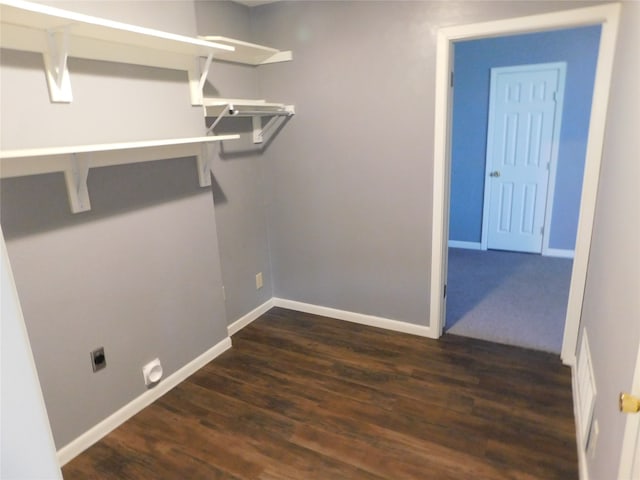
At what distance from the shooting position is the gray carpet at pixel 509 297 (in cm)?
312

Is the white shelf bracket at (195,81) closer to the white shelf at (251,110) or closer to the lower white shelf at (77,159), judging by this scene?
the white shelf at (251,110)

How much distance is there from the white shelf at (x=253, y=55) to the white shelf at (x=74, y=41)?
461 mm

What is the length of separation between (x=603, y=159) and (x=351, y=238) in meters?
1.63

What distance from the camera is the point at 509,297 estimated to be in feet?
12.2

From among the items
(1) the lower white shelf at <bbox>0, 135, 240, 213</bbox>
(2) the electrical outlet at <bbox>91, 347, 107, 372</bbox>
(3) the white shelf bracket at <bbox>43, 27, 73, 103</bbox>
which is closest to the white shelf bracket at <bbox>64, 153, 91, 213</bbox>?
(1) the lower white shelf at <bbox>0, 135, 240, 213</bbox>

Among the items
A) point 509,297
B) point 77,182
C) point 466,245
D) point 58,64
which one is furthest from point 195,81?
point 466,245

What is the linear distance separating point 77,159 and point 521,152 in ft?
14.5

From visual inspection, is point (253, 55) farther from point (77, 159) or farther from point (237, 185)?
point (77, 159)

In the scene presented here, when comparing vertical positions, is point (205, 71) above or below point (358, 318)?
above

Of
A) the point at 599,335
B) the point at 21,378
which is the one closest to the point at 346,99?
the point at 599,335

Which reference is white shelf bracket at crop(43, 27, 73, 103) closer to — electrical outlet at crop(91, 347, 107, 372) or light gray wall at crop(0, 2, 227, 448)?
light gray wall at crop(0, 2, 227, 448)

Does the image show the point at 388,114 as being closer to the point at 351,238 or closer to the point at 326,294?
the point at 351,238

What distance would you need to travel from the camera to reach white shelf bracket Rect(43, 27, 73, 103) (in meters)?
1.74

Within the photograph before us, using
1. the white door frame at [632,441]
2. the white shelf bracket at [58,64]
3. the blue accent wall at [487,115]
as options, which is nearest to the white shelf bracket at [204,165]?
the white shelf bracket at [58,64]
